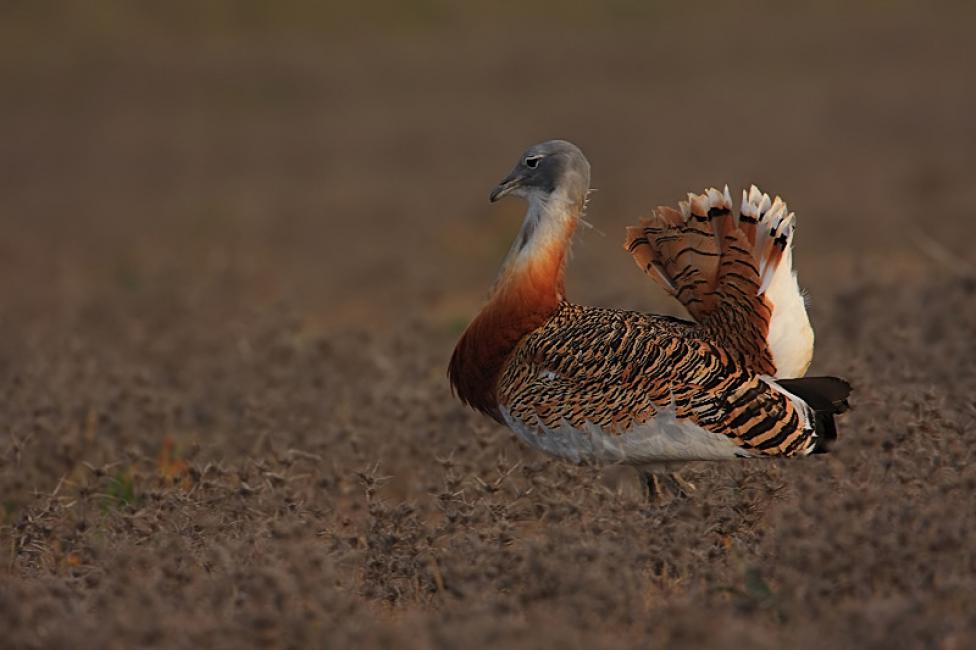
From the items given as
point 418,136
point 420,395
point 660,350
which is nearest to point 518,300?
point 660,350

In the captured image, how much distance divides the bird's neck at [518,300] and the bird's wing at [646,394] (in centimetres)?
11

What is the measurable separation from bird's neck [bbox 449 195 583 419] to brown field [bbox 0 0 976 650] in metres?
0.33

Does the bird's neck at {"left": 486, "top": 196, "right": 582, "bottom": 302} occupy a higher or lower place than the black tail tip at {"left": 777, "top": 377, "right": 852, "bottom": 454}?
higher

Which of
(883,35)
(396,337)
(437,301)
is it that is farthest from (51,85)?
(396,337)

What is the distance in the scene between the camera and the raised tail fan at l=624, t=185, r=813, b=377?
4324mm

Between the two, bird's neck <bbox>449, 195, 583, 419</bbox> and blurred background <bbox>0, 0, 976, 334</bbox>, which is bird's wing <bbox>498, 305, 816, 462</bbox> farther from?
blurred background <bbox>0, 0, 976, 334</bbox>

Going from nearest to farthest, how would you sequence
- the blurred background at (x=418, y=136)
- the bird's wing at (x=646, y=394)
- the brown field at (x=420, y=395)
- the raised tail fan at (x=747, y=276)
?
the brown field at (x=420, y=395)
the bird's wing at (x=646, y=394)
the raised tail fan at (x=747, y=276)
the blurred background at (x=418, y=136)

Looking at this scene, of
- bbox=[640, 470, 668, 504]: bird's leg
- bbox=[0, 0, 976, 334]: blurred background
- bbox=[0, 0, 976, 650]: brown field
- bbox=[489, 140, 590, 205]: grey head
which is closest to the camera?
bbox=[0, 0, 976, 650]: brown field

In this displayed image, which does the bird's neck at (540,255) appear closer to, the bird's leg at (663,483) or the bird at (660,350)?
the bird at (660,350)

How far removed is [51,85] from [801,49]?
13.7m

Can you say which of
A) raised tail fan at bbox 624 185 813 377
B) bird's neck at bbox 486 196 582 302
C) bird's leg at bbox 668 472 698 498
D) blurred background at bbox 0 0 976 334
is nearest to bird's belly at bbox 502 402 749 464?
bird's leg at bbox 668 472 698 498

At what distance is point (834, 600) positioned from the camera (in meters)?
3.29

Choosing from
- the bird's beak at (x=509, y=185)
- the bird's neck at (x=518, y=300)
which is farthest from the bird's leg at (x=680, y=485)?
the bird's beak at (x=509, y=185)

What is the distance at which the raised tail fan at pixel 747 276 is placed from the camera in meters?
4.32
